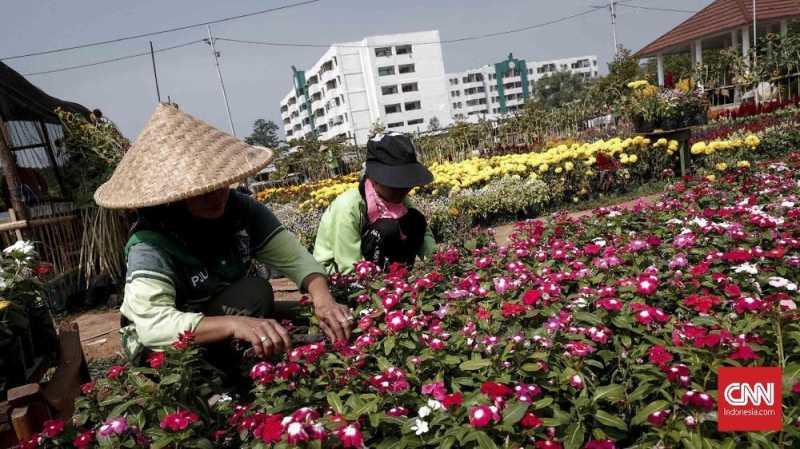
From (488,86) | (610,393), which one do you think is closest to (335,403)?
(610,393)

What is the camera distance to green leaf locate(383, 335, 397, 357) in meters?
1.67

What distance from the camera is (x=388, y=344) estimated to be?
1682mm

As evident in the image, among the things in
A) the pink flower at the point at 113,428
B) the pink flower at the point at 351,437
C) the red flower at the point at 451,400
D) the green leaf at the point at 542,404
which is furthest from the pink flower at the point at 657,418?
the pink flower at the point at 113,428

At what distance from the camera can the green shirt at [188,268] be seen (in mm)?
1885

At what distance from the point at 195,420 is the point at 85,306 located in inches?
231

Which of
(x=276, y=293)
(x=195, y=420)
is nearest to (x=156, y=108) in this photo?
(x=195, y=420)

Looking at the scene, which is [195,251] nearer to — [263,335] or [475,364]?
[263,335]

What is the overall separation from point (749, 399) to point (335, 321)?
133cm

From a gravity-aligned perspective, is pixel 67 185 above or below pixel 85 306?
above

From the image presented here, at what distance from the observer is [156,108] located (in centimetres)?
225

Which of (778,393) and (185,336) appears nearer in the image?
(778,393)

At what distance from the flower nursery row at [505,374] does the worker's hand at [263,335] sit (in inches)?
4.4

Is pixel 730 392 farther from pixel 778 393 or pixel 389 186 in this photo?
pixel 389 186

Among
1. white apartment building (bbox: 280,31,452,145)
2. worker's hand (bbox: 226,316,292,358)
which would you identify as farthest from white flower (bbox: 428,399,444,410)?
white apartment building (bbox: 280,31,452,145)
